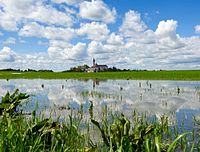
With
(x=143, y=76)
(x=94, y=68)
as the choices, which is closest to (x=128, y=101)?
(x=143, y=76)

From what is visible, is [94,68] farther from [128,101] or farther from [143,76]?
[128,101]

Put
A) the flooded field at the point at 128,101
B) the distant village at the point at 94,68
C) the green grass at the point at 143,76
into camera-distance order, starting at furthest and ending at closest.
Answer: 1. the distant village at the point at 94,68
2. the green grass at the point at 143,76
3. the flooded field at the point at 128,101

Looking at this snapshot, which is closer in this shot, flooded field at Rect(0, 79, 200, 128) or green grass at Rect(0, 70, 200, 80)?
flooded field at Rect(0, 79, 200, 128)

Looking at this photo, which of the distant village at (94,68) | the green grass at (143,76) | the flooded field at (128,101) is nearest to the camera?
the flooded field at (128,101)

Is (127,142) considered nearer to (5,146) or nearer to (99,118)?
(5,146)

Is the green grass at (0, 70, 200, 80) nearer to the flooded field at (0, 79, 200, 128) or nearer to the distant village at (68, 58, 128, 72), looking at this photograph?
the flooded field at (0, 79, 200, 128)

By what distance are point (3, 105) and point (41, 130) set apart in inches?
99.7

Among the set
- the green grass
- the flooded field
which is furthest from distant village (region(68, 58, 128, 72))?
the flooded field

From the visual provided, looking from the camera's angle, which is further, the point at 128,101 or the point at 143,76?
the point at 143,76

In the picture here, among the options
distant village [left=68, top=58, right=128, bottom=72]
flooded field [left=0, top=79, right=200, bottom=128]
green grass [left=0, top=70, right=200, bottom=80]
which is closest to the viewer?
flooded field [left=0, top=79, right=200, bottom=128]

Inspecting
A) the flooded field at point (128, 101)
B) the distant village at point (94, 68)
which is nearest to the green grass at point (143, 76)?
the flooded field at point (128, 101)

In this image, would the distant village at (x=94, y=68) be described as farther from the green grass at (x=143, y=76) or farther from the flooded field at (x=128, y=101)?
the flooded field at (x=128, y=101)

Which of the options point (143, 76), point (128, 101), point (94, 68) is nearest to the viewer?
point (128, 101)

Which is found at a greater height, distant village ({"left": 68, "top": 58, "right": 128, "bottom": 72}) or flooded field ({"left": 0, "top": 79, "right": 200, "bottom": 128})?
distant village ({"left": 68, "top": 58, "right": 128, "bottom": 72})
